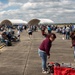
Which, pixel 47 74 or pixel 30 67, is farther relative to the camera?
pixel 30 67

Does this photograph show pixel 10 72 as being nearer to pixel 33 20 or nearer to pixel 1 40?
pixel 1 40

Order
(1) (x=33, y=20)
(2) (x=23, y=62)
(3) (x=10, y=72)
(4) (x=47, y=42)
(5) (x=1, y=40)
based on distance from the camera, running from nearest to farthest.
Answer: (4) (x=47, y=42) → (3) (x=10, y=72) → (2) (x=23, y=62) → (5) (x=1, y=40) → (1) (x=33, y=20)

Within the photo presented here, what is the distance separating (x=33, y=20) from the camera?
10469 centimetres

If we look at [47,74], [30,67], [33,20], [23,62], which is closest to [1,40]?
[23,62]

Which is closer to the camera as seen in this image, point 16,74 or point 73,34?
point 16,74

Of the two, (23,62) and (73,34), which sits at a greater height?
(73,34)

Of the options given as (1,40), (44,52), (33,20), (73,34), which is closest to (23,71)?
(44,52)

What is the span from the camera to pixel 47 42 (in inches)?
368

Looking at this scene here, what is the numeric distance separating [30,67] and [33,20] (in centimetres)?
9369

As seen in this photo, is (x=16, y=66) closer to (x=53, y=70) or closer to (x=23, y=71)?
(x=23, y=71)

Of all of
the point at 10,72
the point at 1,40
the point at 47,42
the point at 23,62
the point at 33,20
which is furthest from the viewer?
the point at 33,20

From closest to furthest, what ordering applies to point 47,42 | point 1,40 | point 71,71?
point 71,71 → point 47,42 → point 1,40

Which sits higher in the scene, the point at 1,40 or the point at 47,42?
the point at 47,42

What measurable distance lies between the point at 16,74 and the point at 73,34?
171 inches
